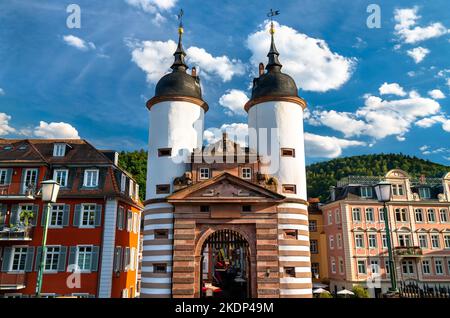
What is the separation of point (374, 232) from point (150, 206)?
30.1 meters

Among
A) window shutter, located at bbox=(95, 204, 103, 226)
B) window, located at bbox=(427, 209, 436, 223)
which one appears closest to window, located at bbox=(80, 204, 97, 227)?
window shutter, located at bbox=(95, 204, 103, 226)

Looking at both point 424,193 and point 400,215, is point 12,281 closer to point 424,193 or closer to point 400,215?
point 400,215

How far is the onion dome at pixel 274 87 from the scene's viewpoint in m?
31.1

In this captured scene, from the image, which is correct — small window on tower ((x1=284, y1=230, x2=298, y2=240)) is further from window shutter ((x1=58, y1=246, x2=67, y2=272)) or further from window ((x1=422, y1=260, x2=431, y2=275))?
window ((x1=422, y1=260, x2=431, y2=275))

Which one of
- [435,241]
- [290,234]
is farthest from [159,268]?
[435,241]

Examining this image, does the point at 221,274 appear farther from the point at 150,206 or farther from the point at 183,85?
the point at 183,85

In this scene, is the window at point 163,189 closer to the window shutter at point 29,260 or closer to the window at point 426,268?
the window shutter at point 29,260

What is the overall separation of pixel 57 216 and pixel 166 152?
993 cm

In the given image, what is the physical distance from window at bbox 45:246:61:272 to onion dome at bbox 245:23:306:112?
19.6 metres

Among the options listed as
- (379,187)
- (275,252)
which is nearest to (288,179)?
(275,252)

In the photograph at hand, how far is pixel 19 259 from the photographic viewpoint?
2830 cm

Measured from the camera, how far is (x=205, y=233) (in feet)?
89.4

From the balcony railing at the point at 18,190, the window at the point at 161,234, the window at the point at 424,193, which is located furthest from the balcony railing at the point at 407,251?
the balcony railing at the point at 18,190
